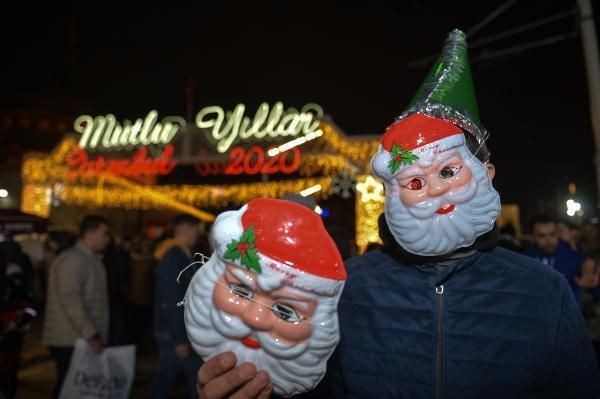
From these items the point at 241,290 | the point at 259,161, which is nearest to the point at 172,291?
the point at 241,290

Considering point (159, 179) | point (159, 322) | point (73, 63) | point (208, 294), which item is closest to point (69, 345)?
point (159, 322)

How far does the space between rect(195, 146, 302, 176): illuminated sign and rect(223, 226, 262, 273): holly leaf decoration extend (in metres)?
10.2

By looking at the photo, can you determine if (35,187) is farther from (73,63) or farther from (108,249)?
(73,63)

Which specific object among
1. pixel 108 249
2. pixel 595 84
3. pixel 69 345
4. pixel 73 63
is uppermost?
pixel 73 63

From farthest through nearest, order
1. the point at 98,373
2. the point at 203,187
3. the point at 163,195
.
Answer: the point at 163,195, the point at 203,187, the point at 98,373

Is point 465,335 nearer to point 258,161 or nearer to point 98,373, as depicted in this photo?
point 98,373

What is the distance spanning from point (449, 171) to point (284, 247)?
686 mm

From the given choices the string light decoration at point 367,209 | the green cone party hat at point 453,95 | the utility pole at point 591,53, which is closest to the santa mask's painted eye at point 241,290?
the green cone party hat at point 453,95

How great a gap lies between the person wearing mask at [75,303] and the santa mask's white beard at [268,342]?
333cm

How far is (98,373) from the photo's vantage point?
166 inches

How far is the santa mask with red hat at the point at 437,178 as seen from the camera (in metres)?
1.65

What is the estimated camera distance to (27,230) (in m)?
6.26

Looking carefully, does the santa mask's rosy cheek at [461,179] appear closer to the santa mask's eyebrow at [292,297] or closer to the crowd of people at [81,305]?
the santa mask's eyebrow at [292,297]

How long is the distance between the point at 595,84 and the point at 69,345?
770 centimetres
